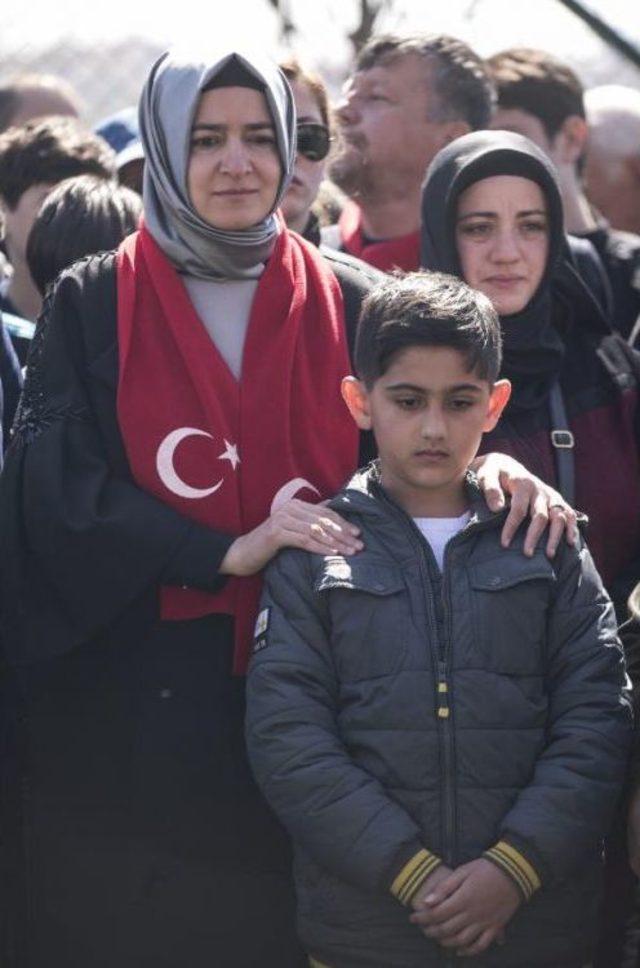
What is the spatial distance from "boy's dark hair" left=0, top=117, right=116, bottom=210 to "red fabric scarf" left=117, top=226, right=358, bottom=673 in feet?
4.92

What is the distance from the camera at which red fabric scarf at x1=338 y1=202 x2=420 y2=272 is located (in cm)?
475

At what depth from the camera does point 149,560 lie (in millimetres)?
3281

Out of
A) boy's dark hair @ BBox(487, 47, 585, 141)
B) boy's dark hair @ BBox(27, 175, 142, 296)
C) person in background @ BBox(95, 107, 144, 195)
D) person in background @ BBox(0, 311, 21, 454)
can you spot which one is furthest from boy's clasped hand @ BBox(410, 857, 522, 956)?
boy's dark hair @ BBox(487, 47, 585, 141)

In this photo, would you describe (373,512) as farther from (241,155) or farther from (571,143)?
(571,143)

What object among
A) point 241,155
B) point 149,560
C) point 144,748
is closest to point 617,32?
point 241,155

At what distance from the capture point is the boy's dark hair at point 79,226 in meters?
4.06

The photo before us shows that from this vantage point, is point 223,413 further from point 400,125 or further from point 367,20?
point 367,20

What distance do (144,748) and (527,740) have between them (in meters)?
0.67

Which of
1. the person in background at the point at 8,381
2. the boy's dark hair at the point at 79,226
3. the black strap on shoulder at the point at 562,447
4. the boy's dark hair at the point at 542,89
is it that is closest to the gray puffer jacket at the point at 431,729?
the black strap on shoulder at the point at 562,447

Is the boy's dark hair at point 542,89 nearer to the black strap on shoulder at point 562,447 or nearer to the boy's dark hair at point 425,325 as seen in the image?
the black strap on shoulder at point 562,447

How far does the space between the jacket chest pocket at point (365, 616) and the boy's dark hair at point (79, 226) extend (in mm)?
1214

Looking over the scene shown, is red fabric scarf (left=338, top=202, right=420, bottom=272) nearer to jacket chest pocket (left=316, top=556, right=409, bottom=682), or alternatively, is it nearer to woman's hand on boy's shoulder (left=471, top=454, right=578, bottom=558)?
woman's hand on boy's shoulder (left=471, top=454, right=578, bottom=558)

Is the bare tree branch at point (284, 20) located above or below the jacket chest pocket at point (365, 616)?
above

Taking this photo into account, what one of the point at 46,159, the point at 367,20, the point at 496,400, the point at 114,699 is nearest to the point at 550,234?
the point at 496,400
